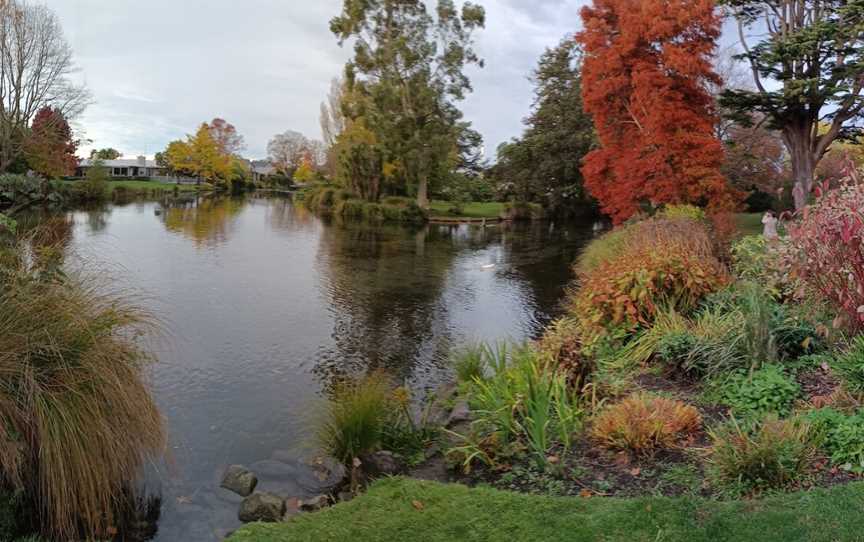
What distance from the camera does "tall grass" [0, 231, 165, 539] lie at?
12.2 feet

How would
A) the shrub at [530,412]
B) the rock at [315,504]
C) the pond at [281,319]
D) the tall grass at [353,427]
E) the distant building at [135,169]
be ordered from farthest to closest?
the distant building at [135,169] → the pond at [281,319] → the tall grass at [353,427] → the rock at [315,504] → the shrub at [530,412]

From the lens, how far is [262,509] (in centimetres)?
470

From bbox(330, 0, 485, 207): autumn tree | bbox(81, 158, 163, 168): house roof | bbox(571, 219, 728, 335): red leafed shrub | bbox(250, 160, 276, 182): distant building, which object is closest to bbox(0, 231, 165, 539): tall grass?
bbox(571, 219, 728, 335): red leafed shrub

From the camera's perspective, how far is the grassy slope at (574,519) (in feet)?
10.1

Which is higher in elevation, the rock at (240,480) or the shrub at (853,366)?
the shrub at (853,366)

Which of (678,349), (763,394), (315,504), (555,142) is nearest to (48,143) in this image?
(555,142)

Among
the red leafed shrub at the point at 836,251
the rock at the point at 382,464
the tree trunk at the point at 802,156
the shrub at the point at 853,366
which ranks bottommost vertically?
the rock at the point at 382,464

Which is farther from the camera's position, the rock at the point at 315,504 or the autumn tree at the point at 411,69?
the autumn tree at the point at 411,69

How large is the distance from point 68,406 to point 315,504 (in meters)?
2.00

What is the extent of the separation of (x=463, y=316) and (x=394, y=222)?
77.5ft

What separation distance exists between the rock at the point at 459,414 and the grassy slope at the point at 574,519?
188 centimetres

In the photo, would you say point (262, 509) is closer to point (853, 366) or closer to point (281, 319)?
point (853, 366)

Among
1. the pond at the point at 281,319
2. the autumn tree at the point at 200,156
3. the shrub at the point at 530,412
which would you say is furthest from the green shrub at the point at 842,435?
the autumn tree at the point at 200,156

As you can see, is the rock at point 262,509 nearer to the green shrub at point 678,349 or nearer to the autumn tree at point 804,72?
the green shrub at point 678,349
